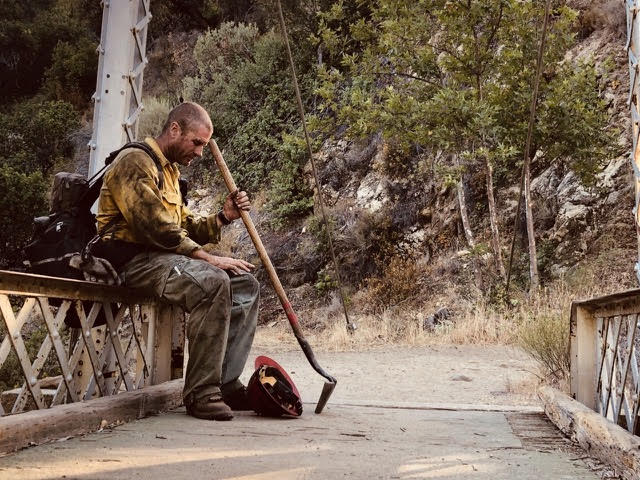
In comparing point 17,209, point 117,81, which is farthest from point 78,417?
point 17,209

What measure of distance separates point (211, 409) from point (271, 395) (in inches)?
14.0

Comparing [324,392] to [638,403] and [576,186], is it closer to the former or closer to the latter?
[638,403]

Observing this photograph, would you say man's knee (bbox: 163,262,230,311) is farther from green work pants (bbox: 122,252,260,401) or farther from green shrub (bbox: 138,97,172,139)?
green shrub (bbox: 138,97,172,139)

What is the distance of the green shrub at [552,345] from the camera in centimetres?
618

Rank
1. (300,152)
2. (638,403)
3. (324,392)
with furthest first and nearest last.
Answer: (300,152) → (324,392) → (638,403)

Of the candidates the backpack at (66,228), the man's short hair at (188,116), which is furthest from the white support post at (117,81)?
the man's short hair at (188,116)

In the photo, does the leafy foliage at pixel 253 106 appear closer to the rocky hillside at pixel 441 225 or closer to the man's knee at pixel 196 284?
the rocky hillside at pixel 441 225

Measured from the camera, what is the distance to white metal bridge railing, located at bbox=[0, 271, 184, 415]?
108 inches

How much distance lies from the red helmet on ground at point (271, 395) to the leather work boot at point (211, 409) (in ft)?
0.89

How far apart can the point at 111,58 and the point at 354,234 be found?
10.1 metres

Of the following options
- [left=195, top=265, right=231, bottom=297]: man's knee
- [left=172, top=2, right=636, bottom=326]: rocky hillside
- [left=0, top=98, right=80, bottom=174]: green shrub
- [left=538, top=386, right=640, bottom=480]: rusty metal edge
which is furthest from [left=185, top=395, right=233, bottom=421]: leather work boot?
[left=0, top=98, right=80, bottom=174]: green shrub

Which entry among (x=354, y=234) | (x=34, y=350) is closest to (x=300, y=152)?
(x=354, y=234)

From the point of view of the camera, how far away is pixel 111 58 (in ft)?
16.1

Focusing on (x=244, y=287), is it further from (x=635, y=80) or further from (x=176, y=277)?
(x=635, y=80)
